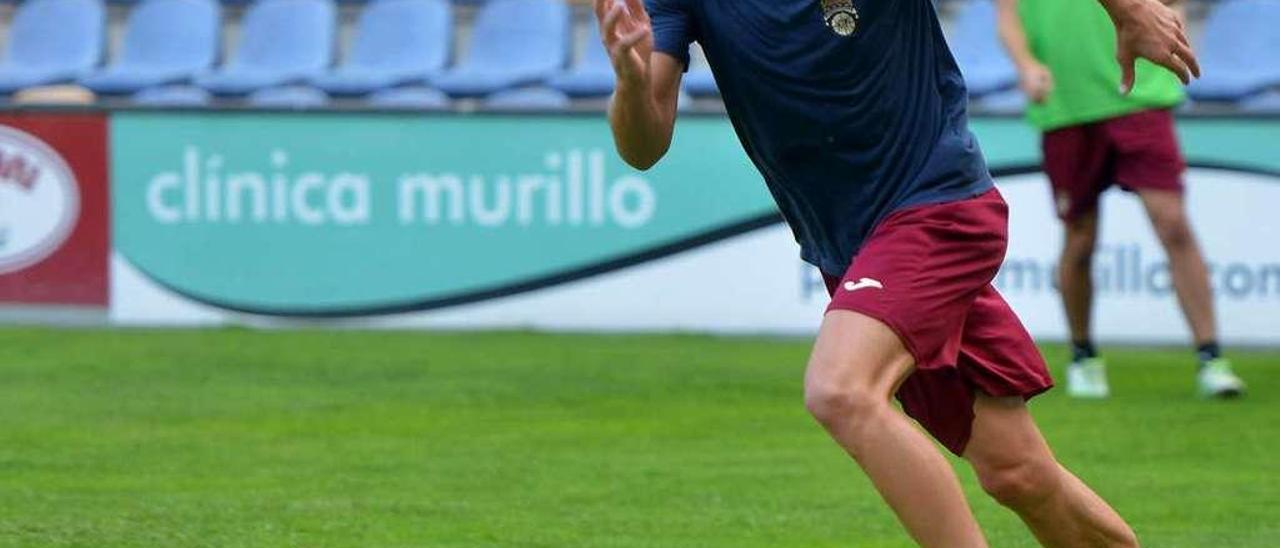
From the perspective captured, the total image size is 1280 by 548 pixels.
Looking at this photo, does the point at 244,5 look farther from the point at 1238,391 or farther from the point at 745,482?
the point at 745,482

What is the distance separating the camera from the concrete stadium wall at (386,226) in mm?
13664

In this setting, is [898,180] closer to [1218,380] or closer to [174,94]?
[1218,380]

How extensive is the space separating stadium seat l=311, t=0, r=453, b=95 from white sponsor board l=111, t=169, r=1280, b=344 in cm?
349

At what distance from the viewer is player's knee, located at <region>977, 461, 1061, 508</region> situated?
5.52 m

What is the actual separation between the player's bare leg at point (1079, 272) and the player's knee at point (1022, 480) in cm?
548

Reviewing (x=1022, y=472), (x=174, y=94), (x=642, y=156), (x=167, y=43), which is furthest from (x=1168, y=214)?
(x=167, y=43)

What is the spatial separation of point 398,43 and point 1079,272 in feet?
25.0

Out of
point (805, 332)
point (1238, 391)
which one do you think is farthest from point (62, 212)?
point (1238, 391)

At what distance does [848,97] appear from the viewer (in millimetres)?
5492

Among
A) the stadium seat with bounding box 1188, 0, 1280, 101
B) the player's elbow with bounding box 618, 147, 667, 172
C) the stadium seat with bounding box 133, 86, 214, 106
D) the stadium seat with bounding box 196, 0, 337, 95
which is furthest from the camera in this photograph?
the stadium seat with bounding box 196, 0, 337, 95

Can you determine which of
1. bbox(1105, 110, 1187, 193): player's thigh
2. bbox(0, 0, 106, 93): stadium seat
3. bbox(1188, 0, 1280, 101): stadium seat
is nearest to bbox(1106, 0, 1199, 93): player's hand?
bbox(1105, 110, 1187, 193): player's thigh

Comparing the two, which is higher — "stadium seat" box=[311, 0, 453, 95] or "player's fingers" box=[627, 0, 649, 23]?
"player's fingers" box=[627, 0, 649, 23]

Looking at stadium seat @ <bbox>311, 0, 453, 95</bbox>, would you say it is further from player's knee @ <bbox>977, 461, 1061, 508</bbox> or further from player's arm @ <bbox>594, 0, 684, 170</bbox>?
player's knee @ <bbox>977, 461, 1061, 508</bbox>

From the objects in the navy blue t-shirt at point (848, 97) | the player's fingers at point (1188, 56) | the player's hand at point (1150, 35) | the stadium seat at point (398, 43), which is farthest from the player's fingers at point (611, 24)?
the stadium seat at point (398, 43)
